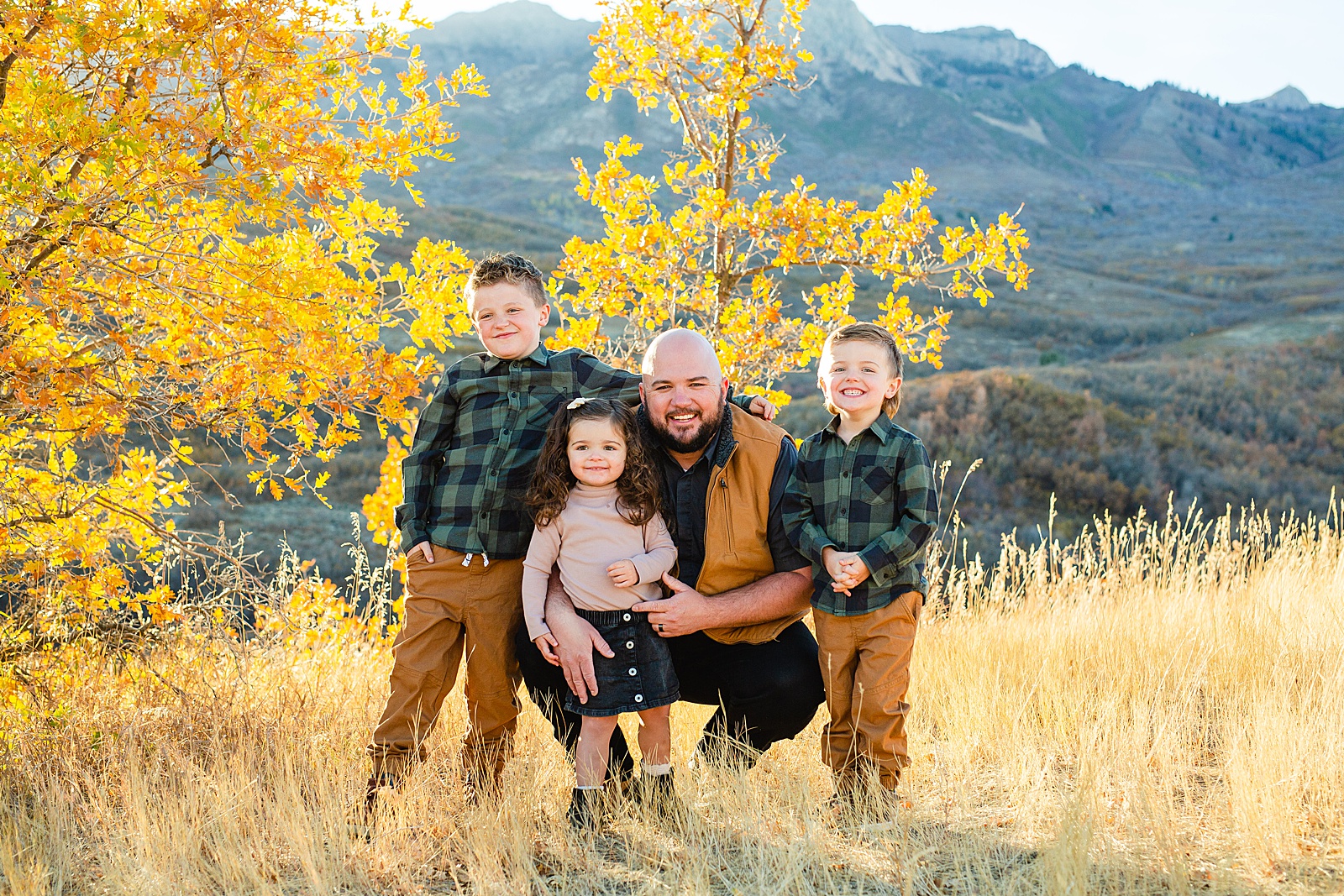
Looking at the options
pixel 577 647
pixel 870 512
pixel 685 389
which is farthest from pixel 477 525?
pixel 870 512

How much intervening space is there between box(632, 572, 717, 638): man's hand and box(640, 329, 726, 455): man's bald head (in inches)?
18.8

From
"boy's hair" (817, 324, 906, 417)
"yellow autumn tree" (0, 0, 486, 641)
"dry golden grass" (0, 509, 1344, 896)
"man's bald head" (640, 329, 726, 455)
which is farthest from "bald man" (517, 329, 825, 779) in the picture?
"yellow autumn tree" (0, 0, 486, 641)

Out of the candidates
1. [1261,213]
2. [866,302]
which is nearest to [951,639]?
[866,302]

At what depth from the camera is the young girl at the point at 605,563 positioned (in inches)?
111

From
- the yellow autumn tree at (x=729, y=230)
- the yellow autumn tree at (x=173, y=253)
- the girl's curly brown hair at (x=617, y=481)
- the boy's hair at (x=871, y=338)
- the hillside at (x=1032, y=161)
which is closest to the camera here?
the yellow autumn tree at (x=173, y=253)

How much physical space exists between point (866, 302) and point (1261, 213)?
51873 mm

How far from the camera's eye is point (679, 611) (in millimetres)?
2867

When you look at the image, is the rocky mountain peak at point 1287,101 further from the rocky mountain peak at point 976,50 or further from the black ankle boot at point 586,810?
the black ankle boot at point 586,810

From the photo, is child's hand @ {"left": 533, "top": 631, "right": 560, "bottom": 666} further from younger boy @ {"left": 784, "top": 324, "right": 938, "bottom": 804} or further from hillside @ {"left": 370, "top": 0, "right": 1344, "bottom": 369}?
hillside @ {"left": 370, "top": 0, "right": 1344, "bottom": 369}

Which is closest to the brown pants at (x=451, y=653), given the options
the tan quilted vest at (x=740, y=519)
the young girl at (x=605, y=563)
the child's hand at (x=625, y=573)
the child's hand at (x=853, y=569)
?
the young girl at (x=605, y=563)

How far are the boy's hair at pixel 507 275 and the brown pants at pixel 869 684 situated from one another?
148 centimetres

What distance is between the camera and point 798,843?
2.54 m

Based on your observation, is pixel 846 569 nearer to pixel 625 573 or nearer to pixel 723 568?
pixel 723 568

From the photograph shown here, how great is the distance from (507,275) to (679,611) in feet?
4.27
